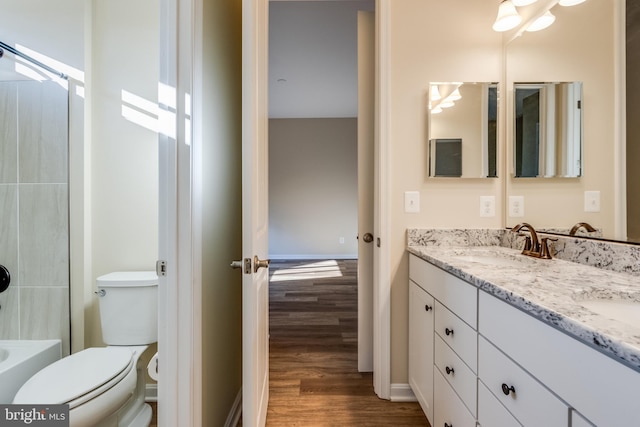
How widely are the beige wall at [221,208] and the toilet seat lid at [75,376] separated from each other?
44 centimetres

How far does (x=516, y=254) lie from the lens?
1.33m

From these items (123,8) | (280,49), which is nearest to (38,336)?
(123,8)

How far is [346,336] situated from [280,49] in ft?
10.2

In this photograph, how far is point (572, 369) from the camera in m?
0.55

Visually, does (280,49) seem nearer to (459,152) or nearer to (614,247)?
(459,152)

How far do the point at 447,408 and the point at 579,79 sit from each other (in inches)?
60.4

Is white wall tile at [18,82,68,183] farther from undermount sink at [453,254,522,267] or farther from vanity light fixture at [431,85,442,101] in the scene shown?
undermount sink at [453,254,522,267]

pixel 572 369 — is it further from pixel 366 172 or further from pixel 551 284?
pixel 366 172

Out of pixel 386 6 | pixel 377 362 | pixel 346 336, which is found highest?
pixel 386 6

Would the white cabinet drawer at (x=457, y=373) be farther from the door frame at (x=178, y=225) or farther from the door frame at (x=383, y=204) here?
the door frame at (x=178, y=225)

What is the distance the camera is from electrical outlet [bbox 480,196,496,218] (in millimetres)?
1599

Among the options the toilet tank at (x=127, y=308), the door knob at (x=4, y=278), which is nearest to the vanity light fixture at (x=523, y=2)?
the toilet tank at (x=127, y=308)

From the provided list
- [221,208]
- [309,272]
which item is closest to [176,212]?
[221,208]

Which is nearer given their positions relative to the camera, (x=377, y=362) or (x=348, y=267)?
(x=377, y=362)
